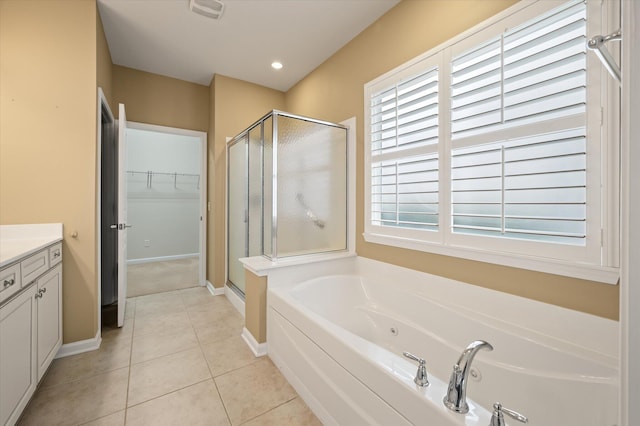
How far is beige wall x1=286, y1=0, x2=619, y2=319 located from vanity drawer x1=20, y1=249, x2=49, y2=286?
7.43 ft

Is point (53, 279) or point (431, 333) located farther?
point (53, 279)

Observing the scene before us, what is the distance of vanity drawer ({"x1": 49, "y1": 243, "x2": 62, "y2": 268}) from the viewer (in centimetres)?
184

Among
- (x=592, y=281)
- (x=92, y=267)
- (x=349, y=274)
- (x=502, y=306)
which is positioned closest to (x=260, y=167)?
(x=349, y=274)

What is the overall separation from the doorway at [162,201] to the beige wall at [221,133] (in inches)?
57.1

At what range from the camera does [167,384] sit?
5.81ft

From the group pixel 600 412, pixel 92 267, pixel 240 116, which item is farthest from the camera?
pixel 240 116

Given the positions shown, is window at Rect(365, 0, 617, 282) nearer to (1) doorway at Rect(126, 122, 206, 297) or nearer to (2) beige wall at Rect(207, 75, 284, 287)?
(2) beige wall at Rect(207, 75, 284, 287)

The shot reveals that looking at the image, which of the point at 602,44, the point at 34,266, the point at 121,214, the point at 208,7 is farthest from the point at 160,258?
the point at 602,44

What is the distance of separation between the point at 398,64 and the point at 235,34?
1618 mm

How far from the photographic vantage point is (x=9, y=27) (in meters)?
1.94

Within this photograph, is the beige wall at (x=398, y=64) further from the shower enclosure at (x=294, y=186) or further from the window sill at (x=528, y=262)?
the shower enclosure at (x=294, y=186)

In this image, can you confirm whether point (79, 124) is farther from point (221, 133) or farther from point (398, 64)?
point (398, 64)

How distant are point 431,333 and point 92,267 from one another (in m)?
2.58

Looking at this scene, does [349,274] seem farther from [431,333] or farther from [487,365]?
[487,365]
